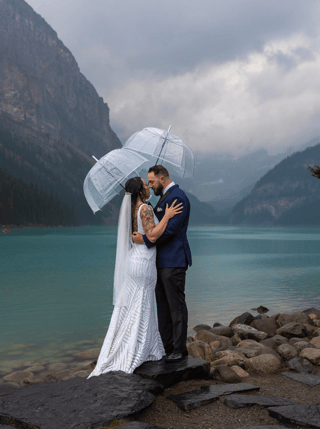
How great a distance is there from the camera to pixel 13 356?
9.88 m

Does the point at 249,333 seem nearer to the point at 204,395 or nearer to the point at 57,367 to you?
the point at 57,367

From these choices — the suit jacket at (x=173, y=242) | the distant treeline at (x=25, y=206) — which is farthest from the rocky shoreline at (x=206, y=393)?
the distant treeline at (x=25, y=206)

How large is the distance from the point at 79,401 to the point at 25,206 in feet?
404

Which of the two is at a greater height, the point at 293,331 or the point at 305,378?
the point at 305,378

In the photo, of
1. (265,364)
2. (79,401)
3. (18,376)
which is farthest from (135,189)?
(18,376)

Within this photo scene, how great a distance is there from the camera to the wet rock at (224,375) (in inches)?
215

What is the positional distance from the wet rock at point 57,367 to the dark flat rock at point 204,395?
4.97m

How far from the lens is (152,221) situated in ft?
16.1

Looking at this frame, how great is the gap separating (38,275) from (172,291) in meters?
23.7

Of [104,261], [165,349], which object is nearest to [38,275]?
[104,261]

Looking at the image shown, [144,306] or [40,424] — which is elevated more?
[144,306]

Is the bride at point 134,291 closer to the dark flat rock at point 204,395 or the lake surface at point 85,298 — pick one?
the dark flat rock at point 204,395

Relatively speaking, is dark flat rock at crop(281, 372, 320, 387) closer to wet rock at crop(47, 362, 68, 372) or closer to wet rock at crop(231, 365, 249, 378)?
wet rock at crop(231, 365, 249, 378)

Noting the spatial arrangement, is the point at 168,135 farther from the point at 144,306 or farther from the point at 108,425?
the point at 108,425
